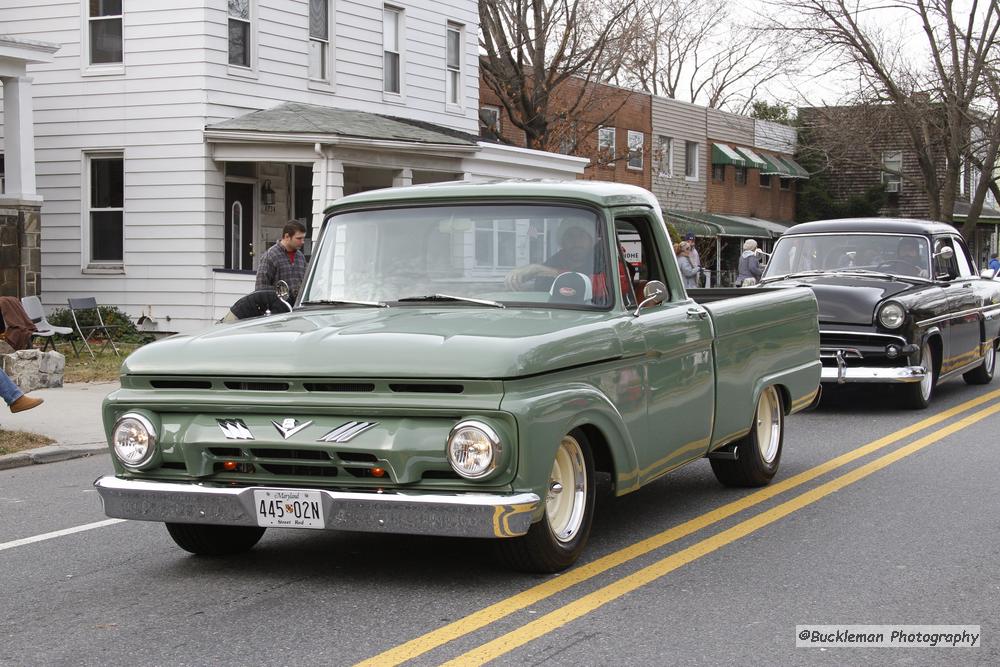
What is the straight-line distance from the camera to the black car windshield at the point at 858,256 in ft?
45.9

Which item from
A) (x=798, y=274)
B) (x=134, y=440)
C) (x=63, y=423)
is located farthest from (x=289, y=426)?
(x=798, y=274)

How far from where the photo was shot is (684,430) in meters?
7.17

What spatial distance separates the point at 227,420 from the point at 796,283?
29.0 feet

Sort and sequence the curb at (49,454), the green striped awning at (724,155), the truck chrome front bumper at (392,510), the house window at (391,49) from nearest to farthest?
the truck chrome front bumper at (392,510), the curb at (49,454), the house window at (391,49), the green striped awning at (724,155)

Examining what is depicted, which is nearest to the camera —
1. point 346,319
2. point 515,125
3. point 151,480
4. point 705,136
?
point 151,480

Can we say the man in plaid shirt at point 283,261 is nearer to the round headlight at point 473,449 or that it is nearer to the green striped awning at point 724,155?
the round headlight at point 473,449

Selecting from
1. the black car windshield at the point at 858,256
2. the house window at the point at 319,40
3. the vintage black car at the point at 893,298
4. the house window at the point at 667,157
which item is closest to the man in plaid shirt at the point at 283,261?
the vintage black car at the point at 893,298

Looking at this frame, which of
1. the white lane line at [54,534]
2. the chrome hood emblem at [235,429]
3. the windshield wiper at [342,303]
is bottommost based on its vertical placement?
the white lane line at [54,534]

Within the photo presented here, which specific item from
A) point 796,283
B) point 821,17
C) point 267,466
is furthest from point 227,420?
point 821,17

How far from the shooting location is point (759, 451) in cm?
862

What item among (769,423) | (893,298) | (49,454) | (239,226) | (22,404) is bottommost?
(49,454)

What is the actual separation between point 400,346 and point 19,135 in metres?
15.6

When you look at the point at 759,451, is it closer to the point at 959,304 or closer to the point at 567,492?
the point at 567,492

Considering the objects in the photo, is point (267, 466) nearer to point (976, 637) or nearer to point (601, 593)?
point (601, 593)
